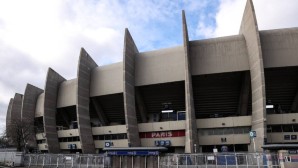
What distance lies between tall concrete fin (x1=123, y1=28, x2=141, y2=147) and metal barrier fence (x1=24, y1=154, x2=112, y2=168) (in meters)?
12.8

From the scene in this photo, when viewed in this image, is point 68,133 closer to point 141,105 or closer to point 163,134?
point 141,105

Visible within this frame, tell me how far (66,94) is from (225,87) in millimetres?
33103

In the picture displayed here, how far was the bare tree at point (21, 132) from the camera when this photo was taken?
Answer: 200 feet

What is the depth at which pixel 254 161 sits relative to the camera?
23703 mm

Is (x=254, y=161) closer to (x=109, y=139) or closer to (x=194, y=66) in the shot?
(x=194, y=66)

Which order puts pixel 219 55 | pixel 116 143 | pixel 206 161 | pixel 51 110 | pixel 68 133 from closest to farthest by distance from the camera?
1. pixel 206 161
2. pixel 219 55
3. pixel 116 143
4. pixel 68 133
5. pixel 51 110

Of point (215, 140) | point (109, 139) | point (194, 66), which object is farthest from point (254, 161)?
point (109, 139)

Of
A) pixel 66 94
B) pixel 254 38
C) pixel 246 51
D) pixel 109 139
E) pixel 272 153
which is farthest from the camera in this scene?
pixel 66 94

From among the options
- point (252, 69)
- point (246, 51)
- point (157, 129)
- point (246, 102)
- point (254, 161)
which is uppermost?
point (246, 51)

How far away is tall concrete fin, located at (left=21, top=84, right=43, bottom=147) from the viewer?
6512 centimetres

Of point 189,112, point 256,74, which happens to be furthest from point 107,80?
point 256,74

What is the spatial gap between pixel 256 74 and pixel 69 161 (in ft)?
87.8

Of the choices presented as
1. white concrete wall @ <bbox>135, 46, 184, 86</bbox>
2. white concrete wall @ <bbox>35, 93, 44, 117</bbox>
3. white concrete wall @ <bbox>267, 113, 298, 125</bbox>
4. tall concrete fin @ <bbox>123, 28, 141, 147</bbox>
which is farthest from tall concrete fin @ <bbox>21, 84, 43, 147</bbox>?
white concrete wall @ <bbox>267, 113, 298, 125</bbox>

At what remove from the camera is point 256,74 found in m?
37.7
